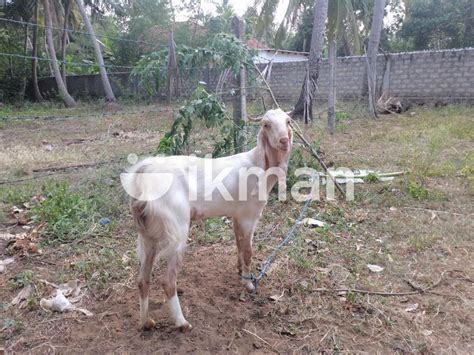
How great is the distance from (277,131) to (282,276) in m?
1.24

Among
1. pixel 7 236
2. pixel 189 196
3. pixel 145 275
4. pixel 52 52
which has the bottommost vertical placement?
pixel 7 236

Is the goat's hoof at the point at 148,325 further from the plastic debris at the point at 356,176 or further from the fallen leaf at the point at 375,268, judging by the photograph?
the plastic debris at the point at 356,176

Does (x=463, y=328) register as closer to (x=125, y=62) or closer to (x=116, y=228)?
(x=116, y=228)

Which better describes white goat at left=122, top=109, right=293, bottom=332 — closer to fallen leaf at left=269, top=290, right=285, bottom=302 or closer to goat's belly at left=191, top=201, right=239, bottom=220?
goat's belly at left=191, top=201, right=239, bottom=220

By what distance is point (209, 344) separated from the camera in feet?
7.39

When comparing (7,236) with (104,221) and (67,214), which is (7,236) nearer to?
(67,214)

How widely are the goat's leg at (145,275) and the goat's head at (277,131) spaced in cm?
100

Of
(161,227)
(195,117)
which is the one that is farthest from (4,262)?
(195,117)

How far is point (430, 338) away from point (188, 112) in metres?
2.71

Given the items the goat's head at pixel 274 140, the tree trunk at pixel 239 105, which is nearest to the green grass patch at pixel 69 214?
the tree trunk at pixel 239 105

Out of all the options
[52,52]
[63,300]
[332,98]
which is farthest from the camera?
[52,52]

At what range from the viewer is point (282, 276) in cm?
297

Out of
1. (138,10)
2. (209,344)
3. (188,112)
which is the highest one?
(138,10)

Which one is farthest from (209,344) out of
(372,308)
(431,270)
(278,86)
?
(278,86)
